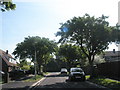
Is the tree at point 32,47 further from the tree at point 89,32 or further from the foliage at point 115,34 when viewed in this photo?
the foliage at point 115,34

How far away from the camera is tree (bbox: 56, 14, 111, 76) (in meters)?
31.4

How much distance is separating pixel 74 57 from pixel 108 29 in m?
41.1

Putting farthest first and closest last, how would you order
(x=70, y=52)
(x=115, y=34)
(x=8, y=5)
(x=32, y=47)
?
(x=70, y=52)
(x=32, y=47)
(x=115, y=34)
(x=8, y=5)

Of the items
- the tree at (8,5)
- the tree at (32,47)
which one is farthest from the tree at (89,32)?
the tree at (8,5)

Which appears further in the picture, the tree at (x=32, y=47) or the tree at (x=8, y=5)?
the tree at (x=32, y=47)

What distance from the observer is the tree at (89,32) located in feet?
103

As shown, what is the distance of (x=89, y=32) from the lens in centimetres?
3228

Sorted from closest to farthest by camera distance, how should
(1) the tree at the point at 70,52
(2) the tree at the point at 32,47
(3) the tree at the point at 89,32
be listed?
(3) the tree at the point at 89,32 < (2) the tree at the point at 32,47 < (1) the tree at the point at 70,52

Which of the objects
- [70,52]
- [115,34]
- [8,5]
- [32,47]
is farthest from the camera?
[70,52]

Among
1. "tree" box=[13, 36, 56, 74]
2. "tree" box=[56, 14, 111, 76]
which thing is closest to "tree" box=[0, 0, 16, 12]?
"tree" box=[56, 14, 111, 76]

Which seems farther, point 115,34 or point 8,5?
point 115,34

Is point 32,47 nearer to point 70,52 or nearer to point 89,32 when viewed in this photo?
point 89,32

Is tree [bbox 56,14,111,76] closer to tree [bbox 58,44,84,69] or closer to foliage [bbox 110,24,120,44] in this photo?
foliage [bbox 110,24,120,44]

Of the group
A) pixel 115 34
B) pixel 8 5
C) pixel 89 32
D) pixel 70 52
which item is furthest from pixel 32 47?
pixel 8 5
